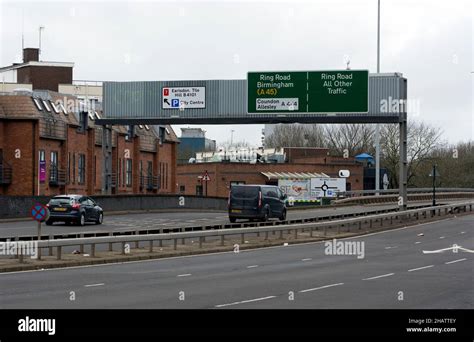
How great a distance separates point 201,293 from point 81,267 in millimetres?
7090

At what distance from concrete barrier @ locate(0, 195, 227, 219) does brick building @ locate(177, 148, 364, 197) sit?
83.7 feet

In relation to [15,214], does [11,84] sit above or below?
above

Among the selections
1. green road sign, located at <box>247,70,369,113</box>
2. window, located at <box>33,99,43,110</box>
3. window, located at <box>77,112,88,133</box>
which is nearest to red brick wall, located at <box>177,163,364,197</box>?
window, located at <box>77,112,88,133</box>

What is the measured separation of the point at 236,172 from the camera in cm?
9488

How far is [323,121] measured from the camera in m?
52.1

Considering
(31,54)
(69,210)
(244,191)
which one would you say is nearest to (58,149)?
(69,210)

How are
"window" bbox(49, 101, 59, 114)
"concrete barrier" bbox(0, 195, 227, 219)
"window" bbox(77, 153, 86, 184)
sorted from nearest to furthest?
"concrete barrier" bbox(0, 195, 227, 219) → "window" bbox(49, 101, 59, 114) → "window" bbox(77, 153, 86, 184)

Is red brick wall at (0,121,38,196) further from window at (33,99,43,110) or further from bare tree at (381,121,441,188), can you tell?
bare tree at (381,121,441,188)

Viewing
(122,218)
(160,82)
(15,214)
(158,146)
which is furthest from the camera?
(158,146)

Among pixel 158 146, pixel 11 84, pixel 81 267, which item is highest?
Result: pixel 11 84

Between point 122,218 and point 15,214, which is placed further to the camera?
point 122,218

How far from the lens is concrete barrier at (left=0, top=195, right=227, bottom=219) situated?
46.2 meters

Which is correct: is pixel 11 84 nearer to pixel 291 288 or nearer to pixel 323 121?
pixel 323 121
